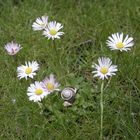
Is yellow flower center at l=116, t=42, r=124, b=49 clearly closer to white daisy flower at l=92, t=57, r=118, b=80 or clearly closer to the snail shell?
white daisy flower at l=92, t=57, r=118, b=80

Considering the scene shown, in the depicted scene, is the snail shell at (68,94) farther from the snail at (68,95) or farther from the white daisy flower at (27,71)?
the white daisy flower at (27,71)

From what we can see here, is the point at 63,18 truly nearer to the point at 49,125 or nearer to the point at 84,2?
the point at 84,2

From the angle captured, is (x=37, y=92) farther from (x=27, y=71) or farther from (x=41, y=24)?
(x=41, y=24)

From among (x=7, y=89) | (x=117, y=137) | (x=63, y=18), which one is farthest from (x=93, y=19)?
A: (x=117, y=137)

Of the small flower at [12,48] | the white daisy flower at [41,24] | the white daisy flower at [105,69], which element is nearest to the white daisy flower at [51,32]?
the white daisy flower at [41,24]

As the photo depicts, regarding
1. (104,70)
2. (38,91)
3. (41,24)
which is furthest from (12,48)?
(104,70)

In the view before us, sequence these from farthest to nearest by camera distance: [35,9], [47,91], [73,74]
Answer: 1. [35,9]
2. [73,74]
3. [47,91]

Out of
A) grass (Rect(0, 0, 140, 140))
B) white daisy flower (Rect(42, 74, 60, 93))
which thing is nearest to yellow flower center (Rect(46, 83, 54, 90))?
white daisy flower (Rect(42, 74, 60, 93))
